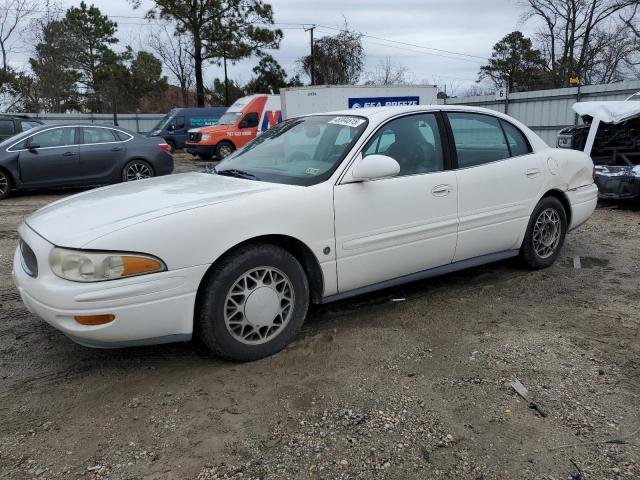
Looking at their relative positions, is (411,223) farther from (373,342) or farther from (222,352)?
(222,352)

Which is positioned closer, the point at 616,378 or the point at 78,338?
the point at 78,338

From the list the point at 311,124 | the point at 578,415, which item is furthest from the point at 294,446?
the point at 311,124

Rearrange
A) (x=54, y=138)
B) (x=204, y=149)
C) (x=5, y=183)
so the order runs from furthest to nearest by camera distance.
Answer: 1. (x=204, y=149)
2. (x=54, y=138)
3. (x=5, y=183)

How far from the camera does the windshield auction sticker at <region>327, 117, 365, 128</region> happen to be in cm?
397

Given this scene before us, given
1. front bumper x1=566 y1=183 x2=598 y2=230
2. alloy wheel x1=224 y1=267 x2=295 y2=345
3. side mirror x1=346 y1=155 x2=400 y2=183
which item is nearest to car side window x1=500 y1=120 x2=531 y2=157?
front bumper x1=566 y1=183 x2=598 y2=230

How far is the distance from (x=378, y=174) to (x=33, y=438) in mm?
2425

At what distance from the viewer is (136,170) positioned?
1115cm

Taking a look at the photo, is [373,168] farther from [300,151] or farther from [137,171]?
[137,171]

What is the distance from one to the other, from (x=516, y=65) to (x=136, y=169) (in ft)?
126

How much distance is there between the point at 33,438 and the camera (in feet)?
8.64

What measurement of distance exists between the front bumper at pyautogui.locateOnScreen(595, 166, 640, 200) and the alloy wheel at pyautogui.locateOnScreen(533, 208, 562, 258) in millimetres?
3921

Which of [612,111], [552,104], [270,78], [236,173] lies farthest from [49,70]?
[236,173]

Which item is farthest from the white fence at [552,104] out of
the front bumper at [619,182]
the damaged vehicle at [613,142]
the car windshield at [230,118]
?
the car windshield at [230,118]

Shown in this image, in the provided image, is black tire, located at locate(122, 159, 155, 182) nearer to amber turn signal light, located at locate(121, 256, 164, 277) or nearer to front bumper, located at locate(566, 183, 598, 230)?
front bumper, located at locate(566, 183, 598, 230)
